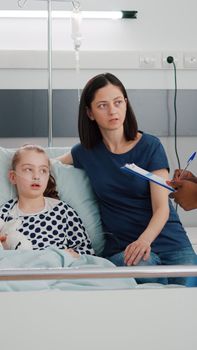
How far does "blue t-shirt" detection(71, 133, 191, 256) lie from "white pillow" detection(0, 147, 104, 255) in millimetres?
50

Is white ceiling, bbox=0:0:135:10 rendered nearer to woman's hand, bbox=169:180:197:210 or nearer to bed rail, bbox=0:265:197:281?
woman's hand, bbox=169:180:197:210

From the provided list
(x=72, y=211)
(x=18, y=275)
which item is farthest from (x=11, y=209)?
Answer: (x=18, y=275)

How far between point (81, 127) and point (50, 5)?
1.14 metres

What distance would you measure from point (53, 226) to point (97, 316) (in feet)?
3.40

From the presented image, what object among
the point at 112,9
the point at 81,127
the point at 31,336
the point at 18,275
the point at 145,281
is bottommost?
the point at 145,281

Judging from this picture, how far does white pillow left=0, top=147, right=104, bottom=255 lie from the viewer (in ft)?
8.27

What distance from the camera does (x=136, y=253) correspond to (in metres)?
2.17

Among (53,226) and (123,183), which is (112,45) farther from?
(53,226)

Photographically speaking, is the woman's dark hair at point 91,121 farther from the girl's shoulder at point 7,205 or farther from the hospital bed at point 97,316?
the hospital bed at point 97,316

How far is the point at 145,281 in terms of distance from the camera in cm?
230

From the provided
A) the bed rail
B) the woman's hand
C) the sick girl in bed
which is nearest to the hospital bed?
the bed rail

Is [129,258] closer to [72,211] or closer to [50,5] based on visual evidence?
[72,211]

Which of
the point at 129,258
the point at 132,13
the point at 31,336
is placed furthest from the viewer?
the point at 132,13

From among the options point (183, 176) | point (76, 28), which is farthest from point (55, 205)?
point (76, 28)
